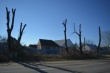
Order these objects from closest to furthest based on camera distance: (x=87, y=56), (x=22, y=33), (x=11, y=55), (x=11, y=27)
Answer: (x=11, y=55), (x=11, y=27), (x=22, y=33), (x=87, y=56)

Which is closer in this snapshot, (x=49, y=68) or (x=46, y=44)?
(x=49, y=68)

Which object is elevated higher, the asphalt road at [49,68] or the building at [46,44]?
the building at [46,44]

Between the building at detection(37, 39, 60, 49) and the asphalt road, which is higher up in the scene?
the building at detection(37, 39, 60, 49)

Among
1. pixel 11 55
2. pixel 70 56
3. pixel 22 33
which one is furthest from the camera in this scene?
pixel 70 56

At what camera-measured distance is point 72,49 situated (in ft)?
159

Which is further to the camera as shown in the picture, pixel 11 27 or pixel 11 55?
pixel 11 27

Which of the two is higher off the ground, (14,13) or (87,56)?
(14,13)

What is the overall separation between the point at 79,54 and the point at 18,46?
608 inches

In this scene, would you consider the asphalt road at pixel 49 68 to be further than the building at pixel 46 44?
No

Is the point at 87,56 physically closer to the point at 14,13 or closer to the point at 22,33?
the point at 22,33

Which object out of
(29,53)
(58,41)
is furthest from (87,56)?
(58,41)

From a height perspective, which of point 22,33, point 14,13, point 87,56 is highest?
point 14,13

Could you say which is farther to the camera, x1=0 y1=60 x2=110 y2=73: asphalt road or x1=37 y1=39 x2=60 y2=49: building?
x1=37 y1=39 x2=60 y2=49: building

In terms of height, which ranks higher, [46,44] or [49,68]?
[46,44]
